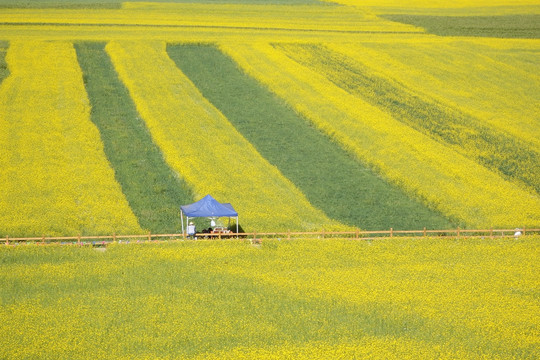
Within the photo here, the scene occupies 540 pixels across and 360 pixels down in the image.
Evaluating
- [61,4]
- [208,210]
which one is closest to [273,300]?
[208,210]

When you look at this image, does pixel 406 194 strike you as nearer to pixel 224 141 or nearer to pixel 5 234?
pixel 224 141

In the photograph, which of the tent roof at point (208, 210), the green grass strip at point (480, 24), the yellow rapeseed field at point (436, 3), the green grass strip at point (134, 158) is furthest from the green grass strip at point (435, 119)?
the yellow rapeseed field at point (436, 3)

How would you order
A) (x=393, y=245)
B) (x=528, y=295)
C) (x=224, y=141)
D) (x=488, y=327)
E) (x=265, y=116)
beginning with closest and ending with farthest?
1. (x=488, y=327)
2. (x=528, y=295)
3. (x=393, y=245)
4. (x=224, y=141)
5. (x=265, y=116)

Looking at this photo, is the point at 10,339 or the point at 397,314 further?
the point at 397,314

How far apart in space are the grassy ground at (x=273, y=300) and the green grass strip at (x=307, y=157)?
4398mm

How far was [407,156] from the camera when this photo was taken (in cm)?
4881

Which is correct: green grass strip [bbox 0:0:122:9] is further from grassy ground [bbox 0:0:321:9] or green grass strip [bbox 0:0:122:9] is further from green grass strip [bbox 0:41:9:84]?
green grass strip [bbox 0:41:9:84]

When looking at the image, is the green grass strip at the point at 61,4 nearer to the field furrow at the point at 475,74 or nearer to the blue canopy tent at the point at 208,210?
the field furrow at the point at 475,74

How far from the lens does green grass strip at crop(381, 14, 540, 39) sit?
310 feet

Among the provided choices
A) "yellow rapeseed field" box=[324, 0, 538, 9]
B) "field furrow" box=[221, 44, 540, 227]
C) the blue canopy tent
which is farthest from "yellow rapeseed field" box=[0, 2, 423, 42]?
the blue canopy tent

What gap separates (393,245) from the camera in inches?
1417

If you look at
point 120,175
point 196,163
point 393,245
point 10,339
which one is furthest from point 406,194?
point 10,339

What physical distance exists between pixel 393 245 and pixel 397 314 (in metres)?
8.61

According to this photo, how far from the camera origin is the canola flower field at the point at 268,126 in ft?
132
